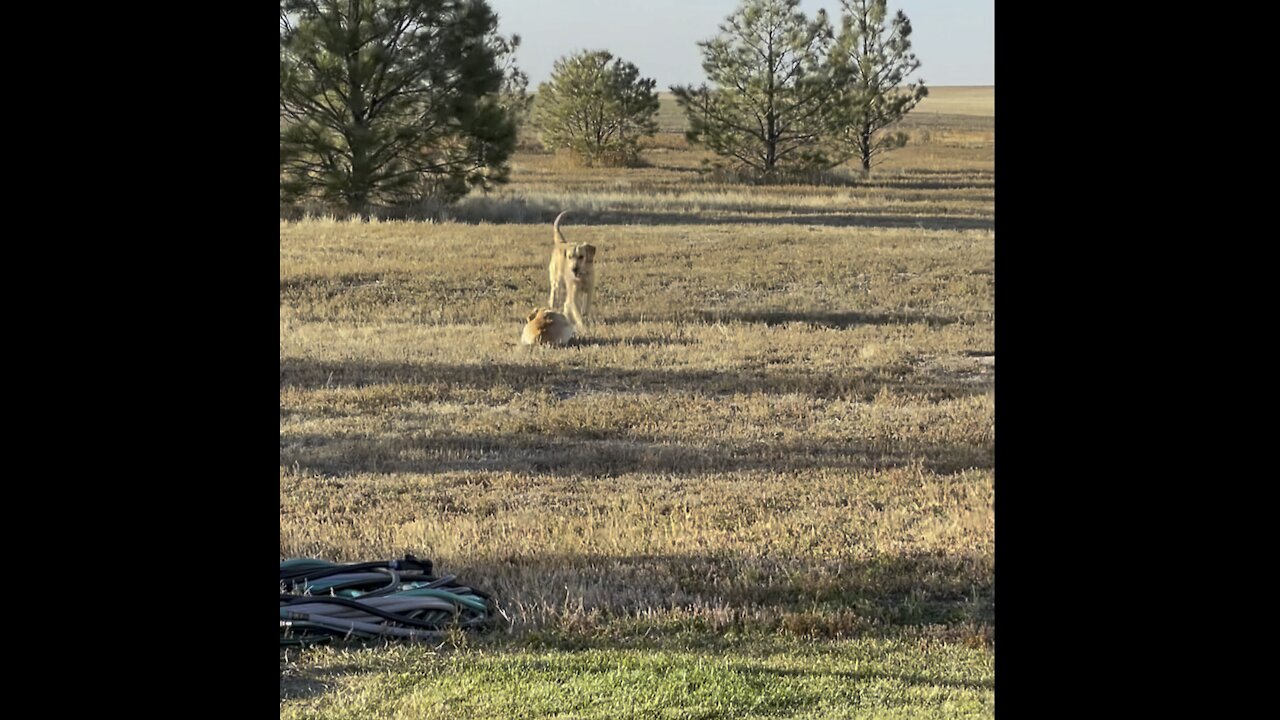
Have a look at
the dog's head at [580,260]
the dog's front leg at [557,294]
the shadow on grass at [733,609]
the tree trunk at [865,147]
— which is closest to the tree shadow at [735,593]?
the shadow on grass at [733,609]

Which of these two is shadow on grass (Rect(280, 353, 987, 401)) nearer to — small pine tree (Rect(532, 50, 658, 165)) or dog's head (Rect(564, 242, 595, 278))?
dog's head (Rect(564, 242, 595, 278))

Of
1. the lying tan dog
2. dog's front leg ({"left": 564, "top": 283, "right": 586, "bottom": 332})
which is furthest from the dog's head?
the lying tan dog

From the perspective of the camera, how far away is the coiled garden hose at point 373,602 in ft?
14.9

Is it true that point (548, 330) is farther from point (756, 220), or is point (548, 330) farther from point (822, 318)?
point (756, 220)

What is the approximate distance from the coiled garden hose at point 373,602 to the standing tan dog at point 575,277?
714 cm

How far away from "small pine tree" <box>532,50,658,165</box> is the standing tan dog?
101ft

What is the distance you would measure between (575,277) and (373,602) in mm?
7582

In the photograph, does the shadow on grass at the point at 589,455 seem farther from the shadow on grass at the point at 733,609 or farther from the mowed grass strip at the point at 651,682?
the mowed grass strip at the point at 651,682

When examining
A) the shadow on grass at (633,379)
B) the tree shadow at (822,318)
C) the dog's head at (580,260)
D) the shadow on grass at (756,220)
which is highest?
the shadow on grass at (756,220)
